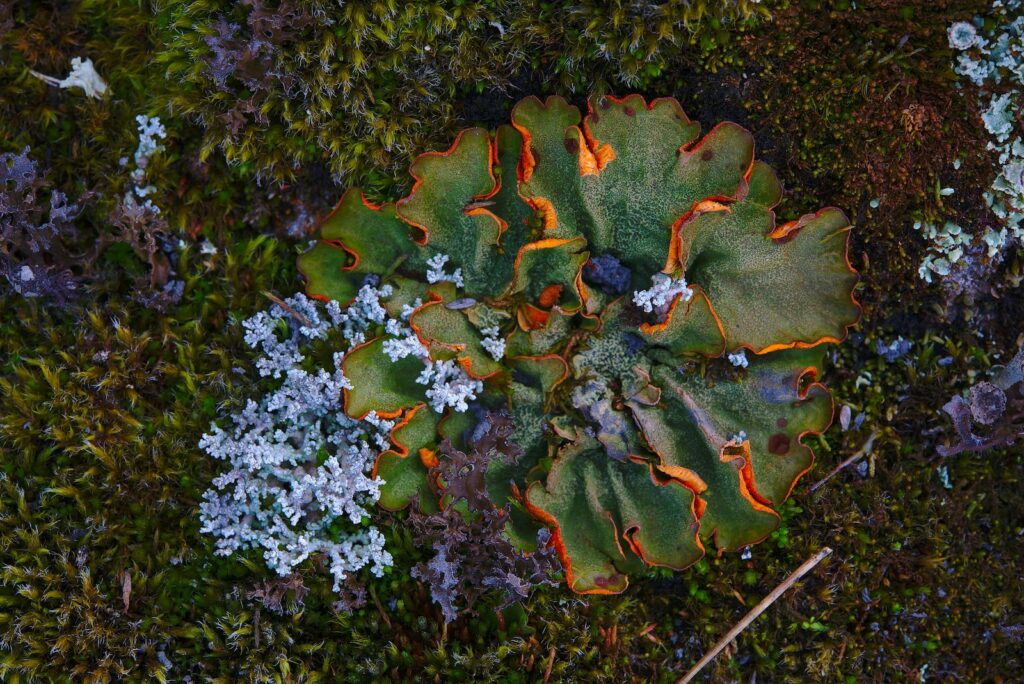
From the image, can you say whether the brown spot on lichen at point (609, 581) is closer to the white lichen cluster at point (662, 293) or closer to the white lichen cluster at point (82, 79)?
the white lichen cluster at point (662, 293)

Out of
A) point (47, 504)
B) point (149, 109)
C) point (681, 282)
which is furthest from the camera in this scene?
point (149, 109)

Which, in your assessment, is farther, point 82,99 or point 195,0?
point 82,99

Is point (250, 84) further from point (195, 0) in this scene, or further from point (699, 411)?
point (699, 411)

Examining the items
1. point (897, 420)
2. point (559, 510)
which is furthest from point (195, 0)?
point (897, 420)

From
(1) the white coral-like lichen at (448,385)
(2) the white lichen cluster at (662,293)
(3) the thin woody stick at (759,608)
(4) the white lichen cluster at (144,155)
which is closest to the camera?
(2) the white lichen cluster at (662,293)

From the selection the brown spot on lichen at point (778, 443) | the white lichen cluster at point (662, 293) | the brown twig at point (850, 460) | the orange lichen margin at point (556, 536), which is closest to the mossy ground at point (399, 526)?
the brown twig at point (850, 460)
